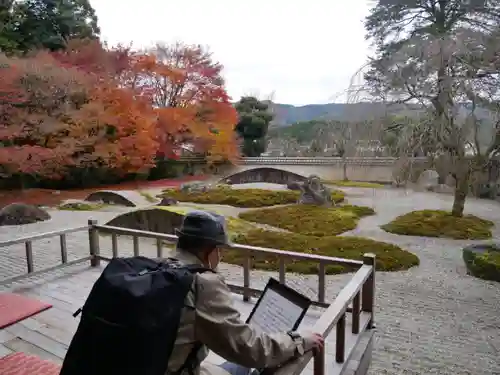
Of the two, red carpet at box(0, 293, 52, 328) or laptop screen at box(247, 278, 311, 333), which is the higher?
laptop screen at box(247, 278, 311, 333)

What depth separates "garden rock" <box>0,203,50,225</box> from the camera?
961cm

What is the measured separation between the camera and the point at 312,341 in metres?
1.53

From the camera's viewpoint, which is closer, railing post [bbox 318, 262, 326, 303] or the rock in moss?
railing post [bbox 318, 262, 326, 303]

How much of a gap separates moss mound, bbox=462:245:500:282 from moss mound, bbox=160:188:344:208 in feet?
23.6

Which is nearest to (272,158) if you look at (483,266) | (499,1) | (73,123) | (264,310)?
(73,123)

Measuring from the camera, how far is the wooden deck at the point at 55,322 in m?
2.77

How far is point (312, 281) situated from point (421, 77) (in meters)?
6.19

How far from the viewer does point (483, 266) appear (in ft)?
17.8


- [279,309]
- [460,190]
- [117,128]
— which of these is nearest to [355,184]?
[460,190]

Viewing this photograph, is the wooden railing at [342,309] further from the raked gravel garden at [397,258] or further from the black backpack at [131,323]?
the raked gravel garden at [397,258]

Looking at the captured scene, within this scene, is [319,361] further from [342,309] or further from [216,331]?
[216,331]

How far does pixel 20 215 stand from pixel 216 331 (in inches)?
400

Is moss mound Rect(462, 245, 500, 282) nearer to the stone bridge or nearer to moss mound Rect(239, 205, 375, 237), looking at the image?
moss mound Rect(239, 205, 375, 237)

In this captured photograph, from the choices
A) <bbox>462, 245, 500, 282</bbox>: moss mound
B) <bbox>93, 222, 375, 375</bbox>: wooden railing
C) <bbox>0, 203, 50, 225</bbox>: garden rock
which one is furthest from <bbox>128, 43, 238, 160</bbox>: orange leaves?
<bbox>93, 222, 375, 375</bbox>: wooden railing
